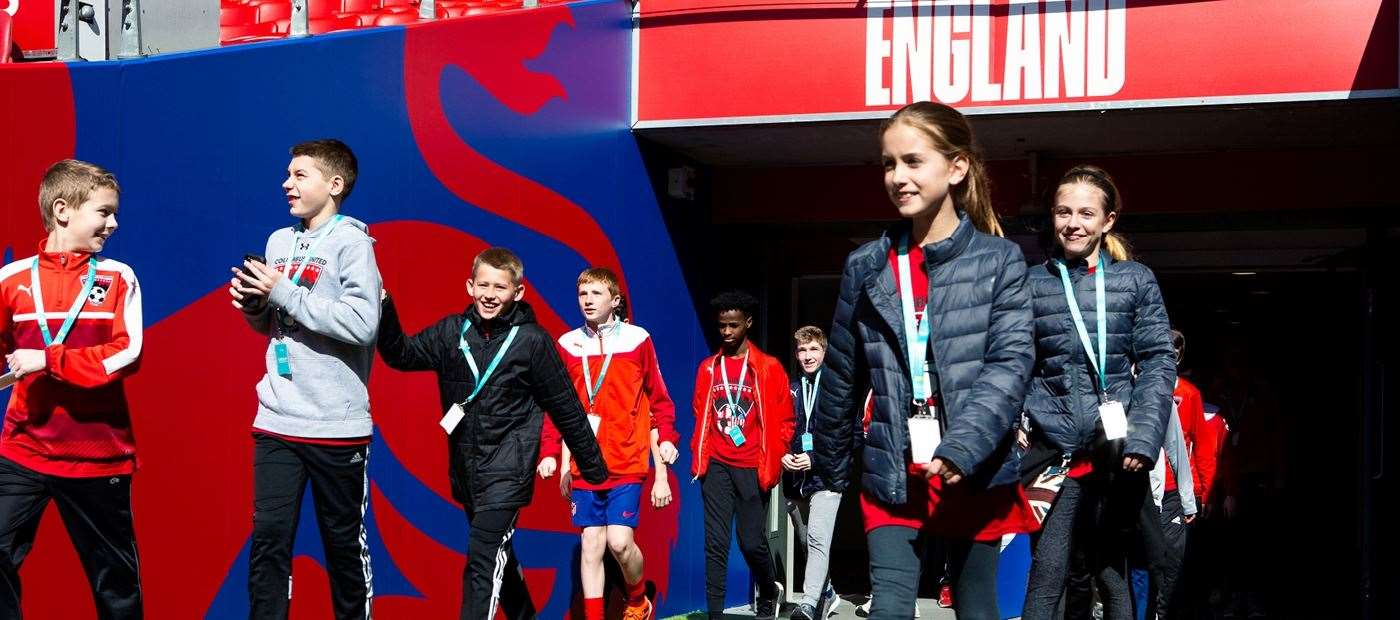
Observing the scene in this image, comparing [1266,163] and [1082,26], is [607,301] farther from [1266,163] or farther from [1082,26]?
[1266,163]

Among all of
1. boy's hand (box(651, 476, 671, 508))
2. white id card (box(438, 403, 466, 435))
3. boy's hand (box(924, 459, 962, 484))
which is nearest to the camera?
boy's hand (box(924, 459, 962, 484))

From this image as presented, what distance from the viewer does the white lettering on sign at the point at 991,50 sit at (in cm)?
844

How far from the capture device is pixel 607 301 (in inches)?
277

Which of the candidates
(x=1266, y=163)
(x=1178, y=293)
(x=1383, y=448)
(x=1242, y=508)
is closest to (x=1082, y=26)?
(x=1266, y=163)

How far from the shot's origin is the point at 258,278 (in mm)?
4508

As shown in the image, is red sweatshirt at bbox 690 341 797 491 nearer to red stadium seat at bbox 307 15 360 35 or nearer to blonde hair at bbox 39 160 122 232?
red stadium seat at bbox 307 15 360 35

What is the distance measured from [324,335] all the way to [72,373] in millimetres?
735

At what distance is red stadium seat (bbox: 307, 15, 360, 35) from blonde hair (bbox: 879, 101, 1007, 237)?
6.00m

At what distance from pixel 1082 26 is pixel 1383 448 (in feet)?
12.0

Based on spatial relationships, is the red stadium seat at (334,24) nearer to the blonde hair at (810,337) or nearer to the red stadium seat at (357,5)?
the red stadium seat at (357,5)

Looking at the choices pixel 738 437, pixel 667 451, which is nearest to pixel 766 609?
pixel 738 437

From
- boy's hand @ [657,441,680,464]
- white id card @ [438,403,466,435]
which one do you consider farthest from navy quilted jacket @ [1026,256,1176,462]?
boy's hand @ [657,441,680,464]

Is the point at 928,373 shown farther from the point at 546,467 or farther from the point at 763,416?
the point at 763,416

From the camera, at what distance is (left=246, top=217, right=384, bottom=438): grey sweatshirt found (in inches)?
186
